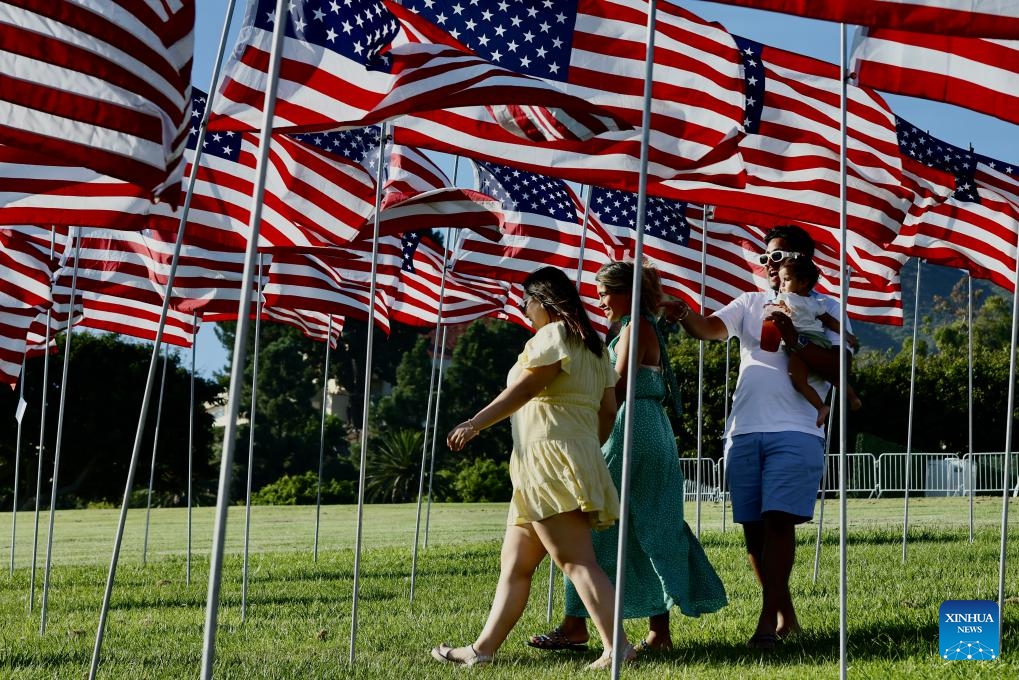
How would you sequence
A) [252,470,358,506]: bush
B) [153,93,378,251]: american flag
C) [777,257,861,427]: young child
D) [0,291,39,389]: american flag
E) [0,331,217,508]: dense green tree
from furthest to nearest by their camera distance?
[0,331,217,508]: dense green tree
[252,470,358,506]: bush
[0,291,39,389]: american flag
[153,93,378,251]: american flag
[777,257,861,427]: young child

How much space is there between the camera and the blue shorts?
6.50 m

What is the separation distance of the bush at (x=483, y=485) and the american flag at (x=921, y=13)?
36.9 m

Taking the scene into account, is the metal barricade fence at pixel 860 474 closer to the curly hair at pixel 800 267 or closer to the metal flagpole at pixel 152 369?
the curly hair at pixel 800 267

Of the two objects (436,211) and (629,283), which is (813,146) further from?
(629,283)

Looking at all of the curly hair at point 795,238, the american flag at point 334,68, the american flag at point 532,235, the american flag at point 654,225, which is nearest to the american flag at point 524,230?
the american flag at point 532,235

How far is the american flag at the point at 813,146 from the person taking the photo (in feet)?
31.9

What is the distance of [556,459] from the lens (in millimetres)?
6184

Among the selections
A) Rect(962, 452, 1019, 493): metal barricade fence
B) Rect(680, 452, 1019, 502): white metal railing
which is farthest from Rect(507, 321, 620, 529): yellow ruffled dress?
Rect(962, 452, 1019, 493): metal barricade fence

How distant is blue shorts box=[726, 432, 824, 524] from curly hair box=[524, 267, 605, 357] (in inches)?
40.6

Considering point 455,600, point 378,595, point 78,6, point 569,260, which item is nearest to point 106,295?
point 569,260

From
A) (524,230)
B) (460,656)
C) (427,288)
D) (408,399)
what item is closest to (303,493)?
(408,399)

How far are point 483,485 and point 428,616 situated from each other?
33149 mm

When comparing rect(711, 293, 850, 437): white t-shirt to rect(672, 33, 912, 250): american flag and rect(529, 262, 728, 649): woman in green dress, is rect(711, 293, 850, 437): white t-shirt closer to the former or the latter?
rect(529, 262, 728, 649): woman in green dress

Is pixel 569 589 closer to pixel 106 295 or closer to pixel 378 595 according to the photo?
pixel 378 595
